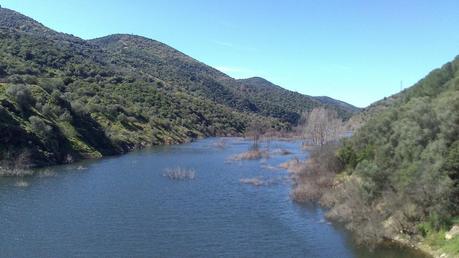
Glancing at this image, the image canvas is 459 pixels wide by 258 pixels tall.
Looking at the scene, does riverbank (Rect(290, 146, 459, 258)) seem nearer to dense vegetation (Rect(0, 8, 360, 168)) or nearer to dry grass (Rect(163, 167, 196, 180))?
dry grass (Rect(163, 167, 196, 180))

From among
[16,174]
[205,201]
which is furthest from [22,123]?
[205,201]

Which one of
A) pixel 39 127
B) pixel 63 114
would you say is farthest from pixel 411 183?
pixel 63 114

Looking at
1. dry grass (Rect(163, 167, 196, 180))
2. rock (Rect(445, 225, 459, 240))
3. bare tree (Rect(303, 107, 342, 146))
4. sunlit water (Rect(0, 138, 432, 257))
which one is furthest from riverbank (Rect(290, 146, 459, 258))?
bare tree (Rect(303, 107, 342, 146))

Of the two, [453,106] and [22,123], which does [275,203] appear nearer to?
[453,106]

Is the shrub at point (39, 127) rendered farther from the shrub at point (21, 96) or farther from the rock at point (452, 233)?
the rock at point (452, 233)

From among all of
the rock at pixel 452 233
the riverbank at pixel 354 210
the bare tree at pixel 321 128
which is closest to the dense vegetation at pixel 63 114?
the bare tree at pixel 321 128

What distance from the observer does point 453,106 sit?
46.8m

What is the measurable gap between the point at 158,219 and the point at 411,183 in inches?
1012

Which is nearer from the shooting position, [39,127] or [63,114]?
[39,127]

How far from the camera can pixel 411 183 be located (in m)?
44.3

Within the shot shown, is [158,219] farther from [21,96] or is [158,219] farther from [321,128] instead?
[321,128]

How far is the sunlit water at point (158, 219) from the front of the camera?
136ft

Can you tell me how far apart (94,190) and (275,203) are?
25.4 m

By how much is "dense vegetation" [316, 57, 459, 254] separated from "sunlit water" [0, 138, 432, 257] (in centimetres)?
278
